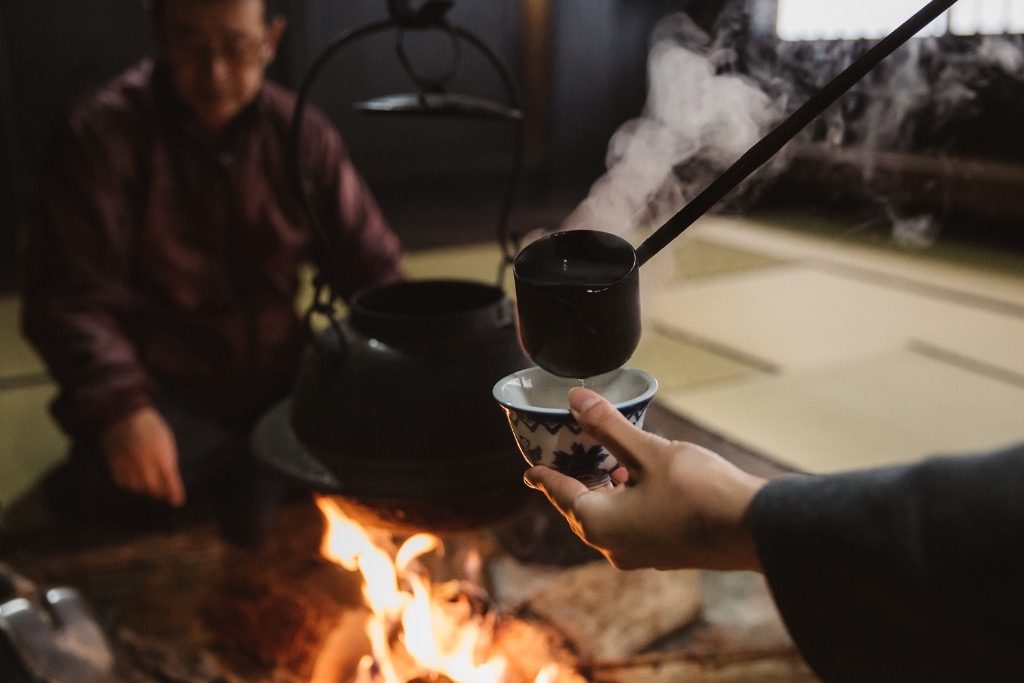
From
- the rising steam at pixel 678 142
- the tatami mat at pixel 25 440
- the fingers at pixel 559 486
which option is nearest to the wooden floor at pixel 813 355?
the tatami mat at pixel 25 440

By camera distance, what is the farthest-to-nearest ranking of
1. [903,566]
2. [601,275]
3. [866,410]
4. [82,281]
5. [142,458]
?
[866,410], [82,281], [142,458], [601,275], [903,566]

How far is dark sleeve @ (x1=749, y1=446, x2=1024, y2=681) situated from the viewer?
58 cm

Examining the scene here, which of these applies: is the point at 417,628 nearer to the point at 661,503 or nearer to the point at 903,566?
the point at 661,503

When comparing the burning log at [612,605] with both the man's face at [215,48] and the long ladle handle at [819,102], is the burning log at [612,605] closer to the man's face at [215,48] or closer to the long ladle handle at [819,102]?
the long ladle handle at [819,102]

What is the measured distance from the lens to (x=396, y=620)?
1.45m

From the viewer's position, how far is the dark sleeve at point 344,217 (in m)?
2.18

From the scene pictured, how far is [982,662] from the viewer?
598 millimetres

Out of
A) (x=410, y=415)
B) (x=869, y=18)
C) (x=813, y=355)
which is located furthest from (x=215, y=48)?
(x=869, y=18)

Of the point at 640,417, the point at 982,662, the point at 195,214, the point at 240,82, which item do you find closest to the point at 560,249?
the point at 640,417

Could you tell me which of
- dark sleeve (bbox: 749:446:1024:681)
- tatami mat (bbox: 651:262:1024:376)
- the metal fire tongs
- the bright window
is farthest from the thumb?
the bright window

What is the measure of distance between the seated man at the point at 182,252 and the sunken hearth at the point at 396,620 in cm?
18

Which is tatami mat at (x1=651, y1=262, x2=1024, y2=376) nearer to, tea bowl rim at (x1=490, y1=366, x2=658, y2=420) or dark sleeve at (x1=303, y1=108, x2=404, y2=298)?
dark sleeve at (x1=303, y1=108, x2=404, y2=298)

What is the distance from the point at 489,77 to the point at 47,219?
12.0 ft

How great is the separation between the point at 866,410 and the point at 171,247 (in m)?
1.96
